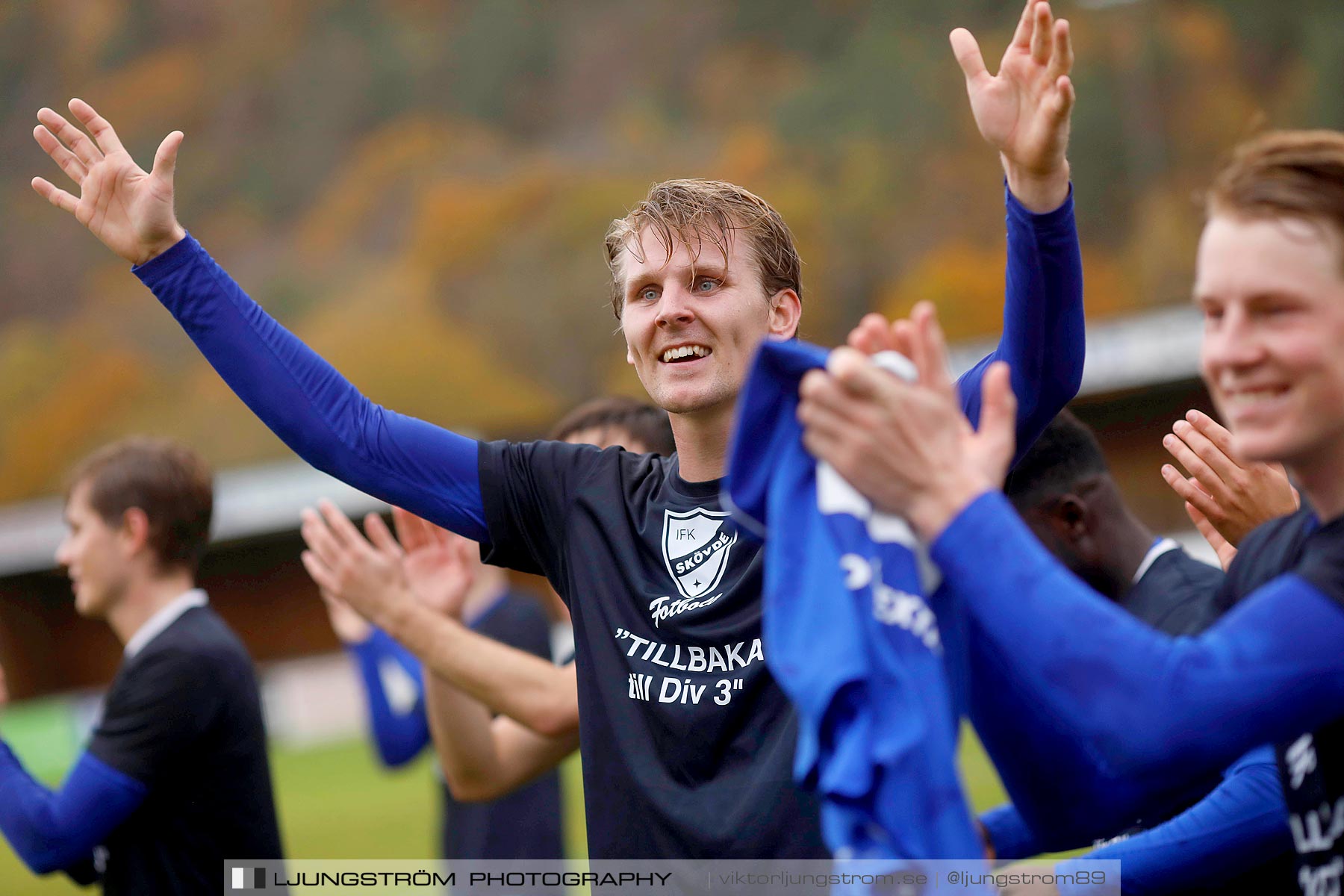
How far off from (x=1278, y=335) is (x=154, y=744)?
3.17 metres

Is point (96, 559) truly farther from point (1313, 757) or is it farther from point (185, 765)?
point (1313, 757)

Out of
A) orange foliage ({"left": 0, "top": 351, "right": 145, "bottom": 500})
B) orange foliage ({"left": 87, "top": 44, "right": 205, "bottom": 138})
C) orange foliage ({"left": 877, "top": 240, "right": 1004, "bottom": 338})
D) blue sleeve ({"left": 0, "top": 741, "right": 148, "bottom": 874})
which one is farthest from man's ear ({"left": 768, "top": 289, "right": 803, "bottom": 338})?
orange foliage ({"left": 87, "top": 44, "right": 205, "bottom": 138})

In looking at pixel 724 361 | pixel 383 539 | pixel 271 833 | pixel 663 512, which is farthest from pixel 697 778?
pixel 271 833

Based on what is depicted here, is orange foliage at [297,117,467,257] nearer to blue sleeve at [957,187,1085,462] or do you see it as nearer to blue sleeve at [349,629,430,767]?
blue sleeve at [349,629,430,767]

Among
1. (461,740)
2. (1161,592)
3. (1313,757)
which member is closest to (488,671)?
(461,740)

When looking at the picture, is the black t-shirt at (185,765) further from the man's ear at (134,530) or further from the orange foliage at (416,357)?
the orange foliage at (416,357)

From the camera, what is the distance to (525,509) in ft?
9.66

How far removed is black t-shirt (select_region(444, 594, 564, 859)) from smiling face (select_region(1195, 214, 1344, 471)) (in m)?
3.68

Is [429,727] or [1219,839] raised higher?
[429,727]

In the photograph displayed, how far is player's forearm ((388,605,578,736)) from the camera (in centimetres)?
358

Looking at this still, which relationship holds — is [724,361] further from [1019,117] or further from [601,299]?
[601,299]

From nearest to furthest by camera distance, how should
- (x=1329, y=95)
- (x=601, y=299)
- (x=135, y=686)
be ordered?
(x=135, y=686), (x=1329, y=95), (x=601, y=299)

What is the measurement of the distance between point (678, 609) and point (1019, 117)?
119 cm

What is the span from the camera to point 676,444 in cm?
293
